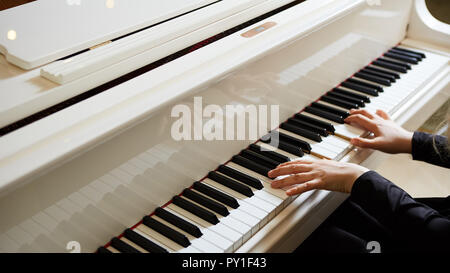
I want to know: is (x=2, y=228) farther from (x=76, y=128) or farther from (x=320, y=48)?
(x=320, y=48)

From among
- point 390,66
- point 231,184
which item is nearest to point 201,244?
point 231,184

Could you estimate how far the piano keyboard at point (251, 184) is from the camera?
1.43 meters

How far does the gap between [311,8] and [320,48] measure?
17 centimetres

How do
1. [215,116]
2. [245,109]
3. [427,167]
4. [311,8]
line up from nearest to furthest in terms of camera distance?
[215,116], [245,109], [311,8], [427,167]

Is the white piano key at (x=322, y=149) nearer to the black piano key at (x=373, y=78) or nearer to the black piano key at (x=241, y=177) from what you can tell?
the black piano key at (x=241, y=177)

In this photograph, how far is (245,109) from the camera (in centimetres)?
171

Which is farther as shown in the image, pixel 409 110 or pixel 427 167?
pixel 427 167

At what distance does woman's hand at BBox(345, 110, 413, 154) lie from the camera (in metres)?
1.89

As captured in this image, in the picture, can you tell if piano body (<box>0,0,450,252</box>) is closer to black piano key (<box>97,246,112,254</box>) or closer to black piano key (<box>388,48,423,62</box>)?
black piano key (<box>97,246,112,254</box>)

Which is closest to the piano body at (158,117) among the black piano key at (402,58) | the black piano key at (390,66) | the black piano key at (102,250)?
the black piano key at (102,250)

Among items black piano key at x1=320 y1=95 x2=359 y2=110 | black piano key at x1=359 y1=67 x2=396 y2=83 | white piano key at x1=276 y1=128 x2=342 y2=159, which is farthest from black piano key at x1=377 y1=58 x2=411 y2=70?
white piano key at x1=276 y1=128 x2=342 y2=159
